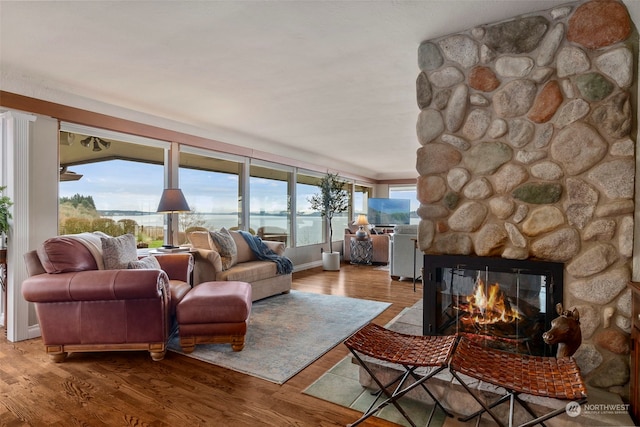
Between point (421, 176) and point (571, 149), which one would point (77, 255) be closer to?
point (421, 176)

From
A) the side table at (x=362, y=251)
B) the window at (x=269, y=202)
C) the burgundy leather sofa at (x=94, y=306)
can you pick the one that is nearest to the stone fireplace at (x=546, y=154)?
the burgundy leather sofa at (x=94, y=306)

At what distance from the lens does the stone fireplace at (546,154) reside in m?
1.89

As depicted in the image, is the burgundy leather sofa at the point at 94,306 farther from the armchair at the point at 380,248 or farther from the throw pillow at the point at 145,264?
the armchair at the point at 380,248

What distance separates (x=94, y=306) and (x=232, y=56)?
7.25 ft

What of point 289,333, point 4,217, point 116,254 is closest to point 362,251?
point 289,333

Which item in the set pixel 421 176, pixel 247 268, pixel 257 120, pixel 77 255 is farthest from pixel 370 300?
pixel 77 255

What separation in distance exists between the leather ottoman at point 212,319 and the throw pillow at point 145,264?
520mm

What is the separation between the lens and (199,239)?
15.0ft

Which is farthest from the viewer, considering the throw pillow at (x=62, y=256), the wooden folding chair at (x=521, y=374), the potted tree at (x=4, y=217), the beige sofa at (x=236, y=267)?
the beige sofa at (x=236, y=267)

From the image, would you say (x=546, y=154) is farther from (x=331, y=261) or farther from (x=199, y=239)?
(x=331, y=261)

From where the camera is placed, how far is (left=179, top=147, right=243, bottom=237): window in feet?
16.1

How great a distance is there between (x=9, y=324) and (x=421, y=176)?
3.91 meters

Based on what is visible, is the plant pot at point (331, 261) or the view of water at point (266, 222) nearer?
the view of water at point (266, 222)

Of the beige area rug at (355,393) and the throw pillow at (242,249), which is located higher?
the throw pillow at (242,249)
